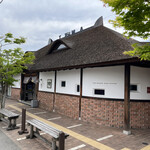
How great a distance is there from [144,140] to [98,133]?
1.94 metres

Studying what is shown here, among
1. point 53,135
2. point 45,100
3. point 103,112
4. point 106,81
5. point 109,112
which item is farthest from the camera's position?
point 45,100

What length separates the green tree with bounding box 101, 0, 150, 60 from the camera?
3.45 metres

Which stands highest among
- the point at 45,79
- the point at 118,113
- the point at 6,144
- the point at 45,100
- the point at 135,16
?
the point at 135,16

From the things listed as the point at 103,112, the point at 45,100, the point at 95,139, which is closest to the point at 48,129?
the point at 95,139

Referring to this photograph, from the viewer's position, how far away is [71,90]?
926cm

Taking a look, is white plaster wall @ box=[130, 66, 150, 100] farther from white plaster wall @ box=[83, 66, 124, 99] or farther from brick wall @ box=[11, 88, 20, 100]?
brick wall @ box=[11, 88, 20, 100]

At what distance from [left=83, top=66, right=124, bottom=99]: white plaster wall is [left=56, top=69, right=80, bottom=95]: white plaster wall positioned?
78 cm

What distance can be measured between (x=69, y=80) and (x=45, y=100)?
373 centimetres

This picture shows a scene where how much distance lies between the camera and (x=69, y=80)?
953cm

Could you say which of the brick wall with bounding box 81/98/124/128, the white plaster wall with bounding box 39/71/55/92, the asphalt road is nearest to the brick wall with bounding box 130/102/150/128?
the brick wall with bounding box 81/98/124/128

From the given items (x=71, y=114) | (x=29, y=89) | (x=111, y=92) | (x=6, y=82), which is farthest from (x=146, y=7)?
(x=29, y=89)

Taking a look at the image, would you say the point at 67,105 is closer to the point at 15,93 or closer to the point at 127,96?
the point at 127,96

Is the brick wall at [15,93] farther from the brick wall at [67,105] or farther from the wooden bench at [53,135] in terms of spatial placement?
the wooden bench at [53,135]

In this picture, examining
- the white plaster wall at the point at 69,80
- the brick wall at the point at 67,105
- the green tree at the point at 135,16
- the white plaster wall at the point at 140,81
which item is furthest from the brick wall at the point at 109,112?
the green tree at the point at 135,16
